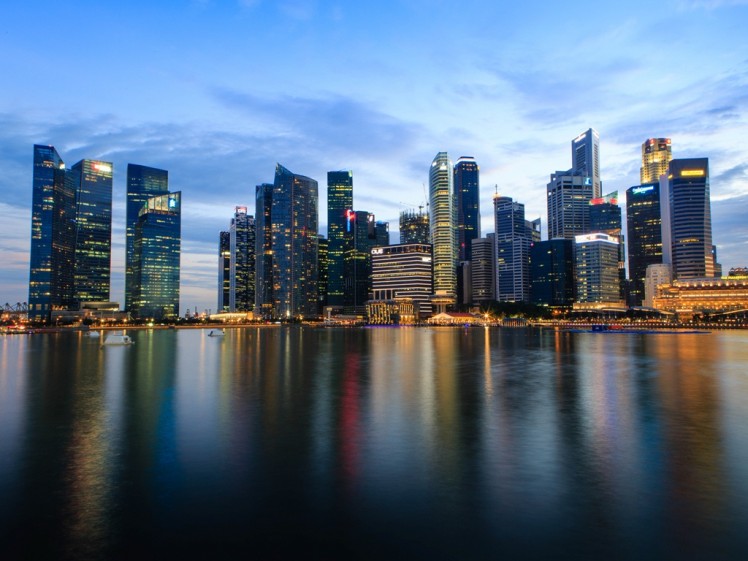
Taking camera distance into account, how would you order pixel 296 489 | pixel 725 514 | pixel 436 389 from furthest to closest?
1. pixel 436 389
2. pixel 296 489
3. pixel 725 514

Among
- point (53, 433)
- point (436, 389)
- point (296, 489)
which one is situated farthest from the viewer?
point (436, 389)

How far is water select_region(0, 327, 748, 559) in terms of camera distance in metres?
13.9

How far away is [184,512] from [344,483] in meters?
5.58

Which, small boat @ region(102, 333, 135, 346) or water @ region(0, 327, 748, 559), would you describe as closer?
water @ region(0, 327, 748, 559)

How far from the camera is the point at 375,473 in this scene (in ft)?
65.9

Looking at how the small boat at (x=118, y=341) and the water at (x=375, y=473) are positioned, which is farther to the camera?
the small boat at (x=118, y=341)

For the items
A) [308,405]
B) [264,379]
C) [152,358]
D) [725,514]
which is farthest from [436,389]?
[152,358]

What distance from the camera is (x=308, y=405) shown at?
3509 cm

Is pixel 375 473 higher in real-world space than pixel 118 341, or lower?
lower

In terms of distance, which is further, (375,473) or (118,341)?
(118,341)

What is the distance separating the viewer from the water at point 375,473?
547 inches

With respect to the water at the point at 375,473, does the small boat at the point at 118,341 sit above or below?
above

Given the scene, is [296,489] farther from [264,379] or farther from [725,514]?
[264,379]

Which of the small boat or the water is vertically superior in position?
the small boat
